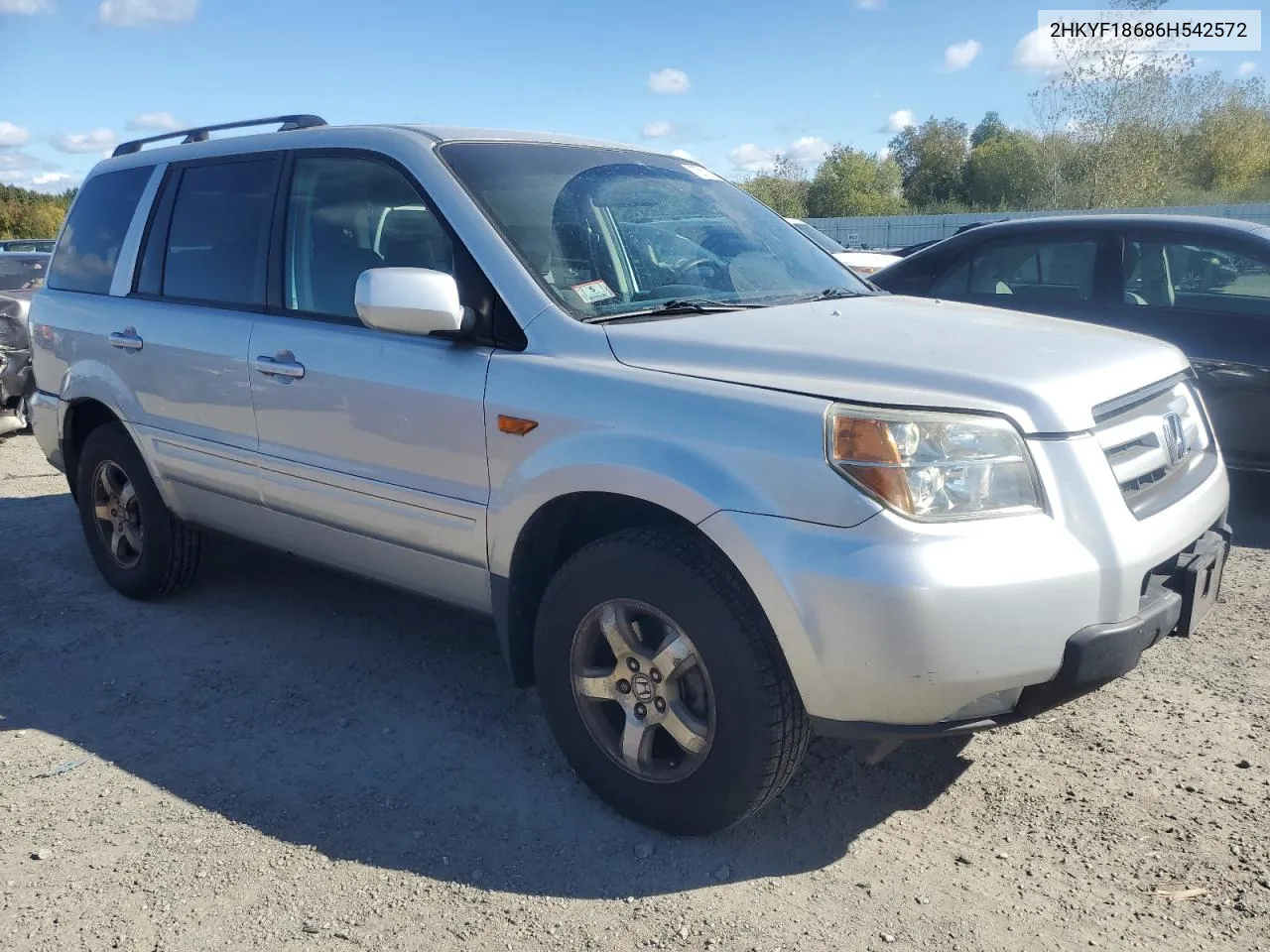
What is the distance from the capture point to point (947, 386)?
2.55m

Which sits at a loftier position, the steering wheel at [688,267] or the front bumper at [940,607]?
the steering wheel at [688,267]

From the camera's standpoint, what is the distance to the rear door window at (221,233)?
3973mm

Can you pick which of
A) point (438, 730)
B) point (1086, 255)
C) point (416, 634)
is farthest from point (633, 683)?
point (1086, 255)

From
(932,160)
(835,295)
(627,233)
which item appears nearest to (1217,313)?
(835,295)

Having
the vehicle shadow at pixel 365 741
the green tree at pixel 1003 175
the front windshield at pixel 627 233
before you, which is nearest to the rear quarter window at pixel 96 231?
the vehicle shadow at pixel 365 741

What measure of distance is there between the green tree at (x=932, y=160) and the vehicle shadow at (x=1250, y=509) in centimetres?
5701

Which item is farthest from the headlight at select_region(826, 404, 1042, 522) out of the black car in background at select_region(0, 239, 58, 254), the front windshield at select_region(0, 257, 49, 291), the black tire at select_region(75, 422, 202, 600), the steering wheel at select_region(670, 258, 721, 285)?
the black car in background at select_region(0, 239, 58, 254)

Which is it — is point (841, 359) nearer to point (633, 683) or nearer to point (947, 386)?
point (947, 386)

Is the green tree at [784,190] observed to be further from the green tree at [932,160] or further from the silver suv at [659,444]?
the silver suv at [659,444]

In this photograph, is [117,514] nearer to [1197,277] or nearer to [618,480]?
[618,480]

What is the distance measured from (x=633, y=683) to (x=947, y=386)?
1.12 metres

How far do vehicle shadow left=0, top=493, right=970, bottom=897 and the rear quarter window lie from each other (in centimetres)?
145

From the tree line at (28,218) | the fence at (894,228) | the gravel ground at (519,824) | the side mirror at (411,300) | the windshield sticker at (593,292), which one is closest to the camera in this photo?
the gravel ground at (519,824)

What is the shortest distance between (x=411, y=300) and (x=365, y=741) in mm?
1480
